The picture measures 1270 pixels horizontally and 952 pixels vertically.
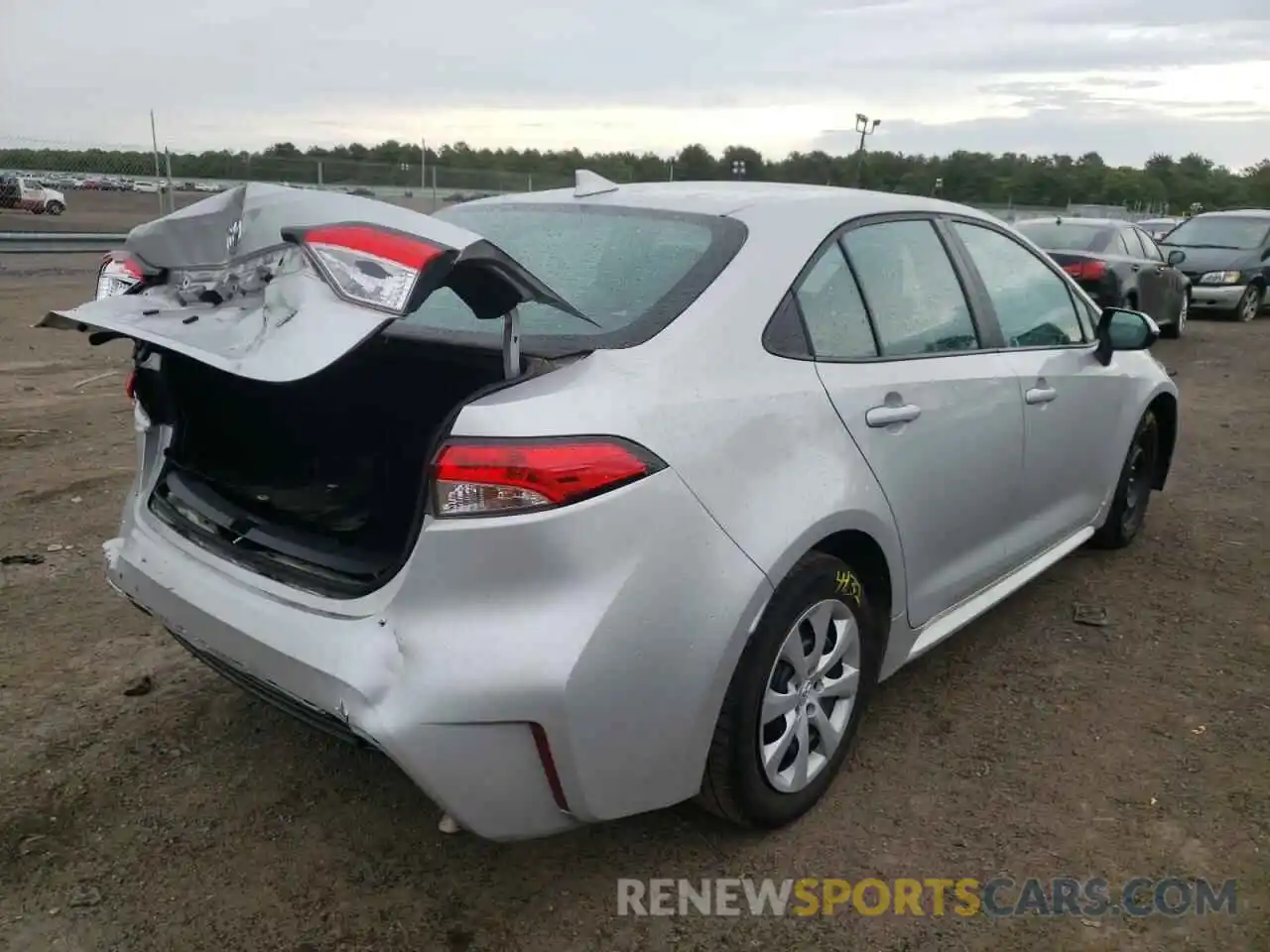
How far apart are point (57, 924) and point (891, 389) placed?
239 cm

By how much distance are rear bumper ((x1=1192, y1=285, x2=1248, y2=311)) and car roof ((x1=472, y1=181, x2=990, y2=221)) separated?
1272 centimetres

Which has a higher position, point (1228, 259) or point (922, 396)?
point (922, 396)

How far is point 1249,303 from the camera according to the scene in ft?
47.8

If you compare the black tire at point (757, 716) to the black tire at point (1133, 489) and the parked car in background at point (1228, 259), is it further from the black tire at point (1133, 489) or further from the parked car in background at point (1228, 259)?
the parked car in background at point (1228, 259)

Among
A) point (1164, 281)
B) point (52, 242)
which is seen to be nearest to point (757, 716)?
point (1164, 281)

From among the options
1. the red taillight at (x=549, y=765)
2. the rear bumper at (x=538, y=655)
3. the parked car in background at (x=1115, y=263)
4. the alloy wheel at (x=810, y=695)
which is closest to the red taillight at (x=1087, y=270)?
the parked car in background at (x=1115, y=263)

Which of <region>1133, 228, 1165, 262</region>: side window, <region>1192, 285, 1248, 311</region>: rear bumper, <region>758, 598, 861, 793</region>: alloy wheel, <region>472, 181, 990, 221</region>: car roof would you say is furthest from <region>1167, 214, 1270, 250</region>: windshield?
<region>758, 598, 861, 793</region>: alloy wheel

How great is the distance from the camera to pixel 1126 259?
10828 millimetres

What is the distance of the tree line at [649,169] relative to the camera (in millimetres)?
17859

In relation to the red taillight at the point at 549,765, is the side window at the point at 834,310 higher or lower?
higher

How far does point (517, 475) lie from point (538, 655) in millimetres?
354

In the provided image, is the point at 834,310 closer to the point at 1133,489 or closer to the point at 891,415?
the point at 891,415

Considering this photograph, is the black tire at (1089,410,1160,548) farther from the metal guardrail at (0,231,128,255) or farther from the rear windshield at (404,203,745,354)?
the metal guardrail at (0,231,128,255)

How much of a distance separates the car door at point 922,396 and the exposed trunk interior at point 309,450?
95 centimetres
